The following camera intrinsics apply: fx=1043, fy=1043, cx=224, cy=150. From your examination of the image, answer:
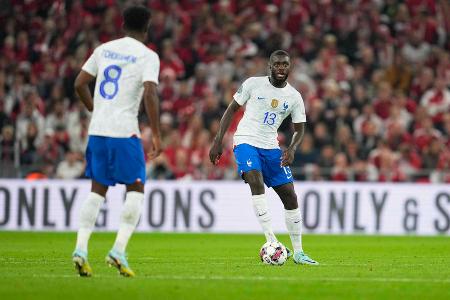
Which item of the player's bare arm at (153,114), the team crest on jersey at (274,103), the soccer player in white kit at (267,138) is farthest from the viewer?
the team crest on jersey at (274,103)

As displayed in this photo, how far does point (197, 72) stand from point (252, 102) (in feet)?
37.5

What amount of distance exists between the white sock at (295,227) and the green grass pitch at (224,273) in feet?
0.92

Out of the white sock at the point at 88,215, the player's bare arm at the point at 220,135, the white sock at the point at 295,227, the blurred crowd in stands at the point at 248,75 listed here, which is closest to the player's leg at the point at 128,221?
the white sock at the point at 88,215

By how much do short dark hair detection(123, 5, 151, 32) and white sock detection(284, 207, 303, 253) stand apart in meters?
3.64

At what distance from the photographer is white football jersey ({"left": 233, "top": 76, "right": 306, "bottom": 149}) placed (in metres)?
12.6

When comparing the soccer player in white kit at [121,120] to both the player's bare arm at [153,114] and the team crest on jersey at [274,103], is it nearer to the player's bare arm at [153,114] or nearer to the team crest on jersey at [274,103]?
the player's bare arm at [153,114]

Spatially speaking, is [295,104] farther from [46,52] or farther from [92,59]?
[46,52]

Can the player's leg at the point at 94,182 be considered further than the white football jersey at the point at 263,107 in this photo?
No

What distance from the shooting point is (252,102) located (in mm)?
12672

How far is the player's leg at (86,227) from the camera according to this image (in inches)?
385

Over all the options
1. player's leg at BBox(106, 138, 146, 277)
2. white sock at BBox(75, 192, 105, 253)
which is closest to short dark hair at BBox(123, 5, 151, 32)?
player's leg at BBox(106, 138, 146, 277)

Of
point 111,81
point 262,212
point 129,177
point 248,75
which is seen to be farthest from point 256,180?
point 248,75

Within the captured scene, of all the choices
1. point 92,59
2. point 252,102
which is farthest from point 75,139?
point 92,59

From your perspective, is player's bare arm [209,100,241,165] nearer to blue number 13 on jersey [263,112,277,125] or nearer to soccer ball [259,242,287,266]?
blue number 13 on jersey [263,112,277,125]
